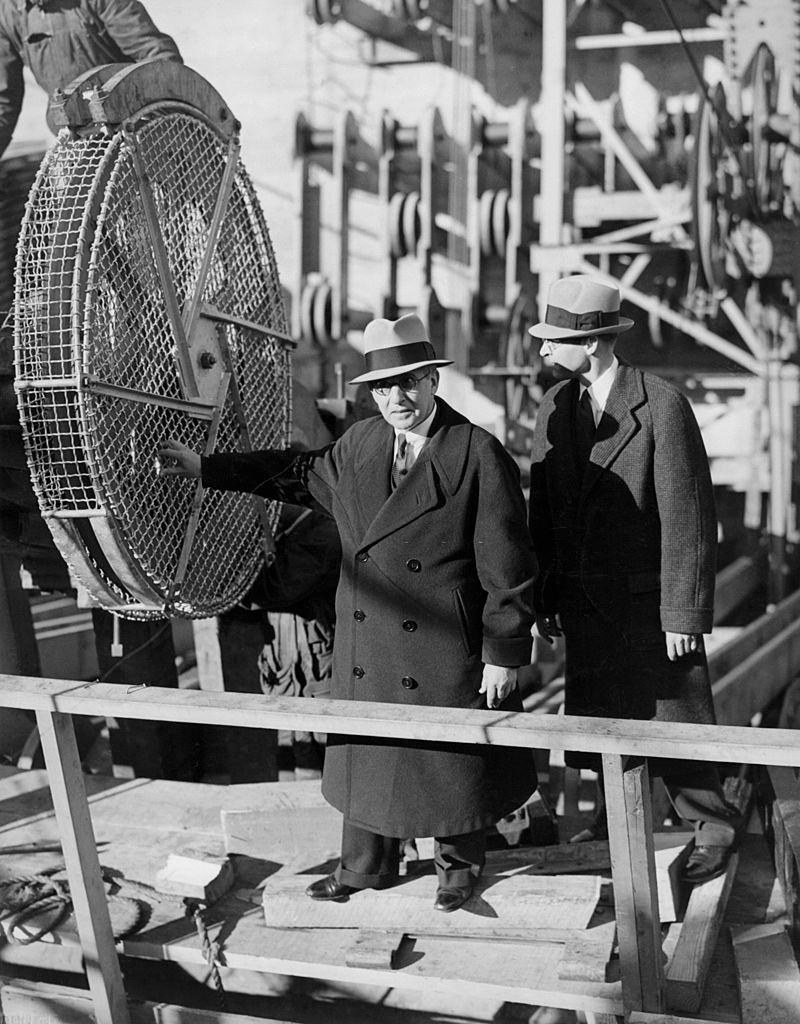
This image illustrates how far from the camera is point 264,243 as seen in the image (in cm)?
450

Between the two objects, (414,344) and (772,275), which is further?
(772,275)

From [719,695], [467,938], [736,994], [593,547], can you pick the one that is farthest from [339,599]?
[719,695]

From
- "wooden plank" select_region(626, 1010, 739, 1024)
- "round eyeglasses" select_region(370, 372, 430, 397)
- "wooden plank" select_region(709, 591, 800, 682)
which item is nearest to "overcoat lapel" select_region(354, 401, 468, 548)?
"round eyeglasses" select_region(370, 372, 430, 397)

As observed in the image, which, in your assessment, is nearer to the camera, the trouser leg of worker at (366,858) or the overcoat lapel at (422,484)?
the overcoat lapel at (422,484)

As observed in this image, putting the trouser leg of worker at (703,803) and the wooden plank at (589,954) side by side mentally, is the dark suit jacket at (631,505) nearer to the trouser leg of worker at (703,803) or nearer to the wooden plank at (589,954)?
the trouser leg of worker at (703,803)

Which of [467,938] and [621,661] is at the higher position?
[621,661]

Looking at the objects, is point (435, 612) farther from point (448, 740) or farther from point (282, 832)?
point (282, 832)

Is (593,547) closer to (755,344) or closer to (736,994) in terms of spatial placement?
(736,994)

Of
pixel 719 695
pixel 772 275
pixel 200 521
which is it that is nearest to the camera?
pixel 200 521

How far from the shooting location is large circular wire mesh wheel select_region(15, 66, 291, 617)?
3256mm

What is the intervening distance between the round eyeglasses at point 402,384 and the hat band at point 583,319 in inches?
17.2

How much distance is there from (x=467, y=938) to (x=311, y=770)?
1.75m

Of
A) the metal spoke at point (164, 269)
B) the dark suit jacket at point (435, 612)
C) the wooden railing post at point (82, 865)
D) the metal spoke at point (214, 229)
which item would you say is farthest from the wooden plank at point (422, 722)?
the metal spoke at point (214, 229)

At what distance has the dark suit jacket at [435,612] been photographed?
302cm
